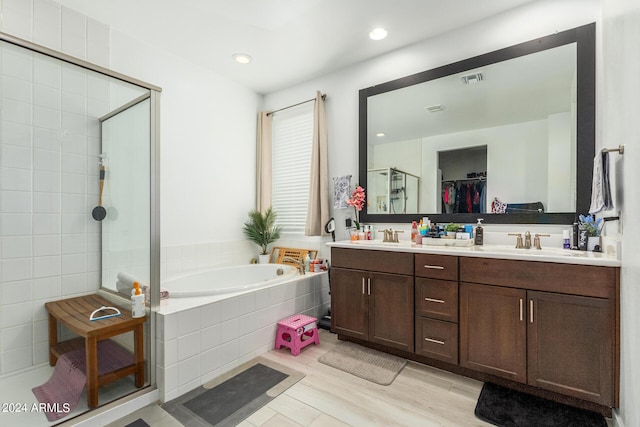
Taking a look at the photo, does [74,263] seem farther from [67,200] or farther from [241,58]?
[241,58]

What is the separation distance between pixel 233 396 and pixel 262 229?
1.90 meters

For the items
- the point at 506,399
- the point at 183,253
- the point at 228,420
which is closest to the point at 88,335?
the point at 228,420

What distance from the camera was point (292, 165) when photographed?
11.5 ft

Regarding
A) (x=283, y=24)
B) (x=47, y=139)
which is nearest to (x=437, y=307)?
(x=283, y=24)

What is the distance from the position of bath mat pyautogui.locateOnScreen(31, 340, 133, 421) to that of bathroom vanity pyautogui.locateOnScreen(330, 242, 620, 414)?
1.63m

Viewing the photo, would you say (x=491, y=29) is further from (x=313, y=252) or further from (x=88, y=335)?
(x=88, y=335)

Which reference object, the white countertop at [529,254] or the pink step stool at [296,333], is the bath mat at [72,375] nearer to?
the pink step stool at [296,333]

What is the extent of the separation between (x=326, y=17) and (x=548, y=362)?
9.11 ft

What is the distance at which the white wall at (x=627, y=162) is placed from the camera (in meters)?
1.17

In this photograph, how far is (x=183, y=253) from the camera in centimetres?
292

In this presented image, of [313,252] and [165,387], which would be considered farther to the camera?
[313,252]

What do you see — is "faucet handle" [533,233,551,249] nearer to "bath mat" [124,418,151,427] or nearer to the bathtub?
the bathtub

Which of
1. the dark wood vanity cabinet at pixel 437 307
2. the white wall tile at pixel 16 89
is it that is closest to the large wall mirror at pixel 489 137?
the dark wood vanity cabinet at pixel 437 307

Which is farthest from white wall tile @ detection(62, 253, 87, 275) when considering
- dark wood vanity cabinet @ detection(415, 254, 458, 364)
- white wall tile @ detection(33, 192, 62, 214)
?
dark wood vanity cabinet @ detection(415, 254, 458, 364)
